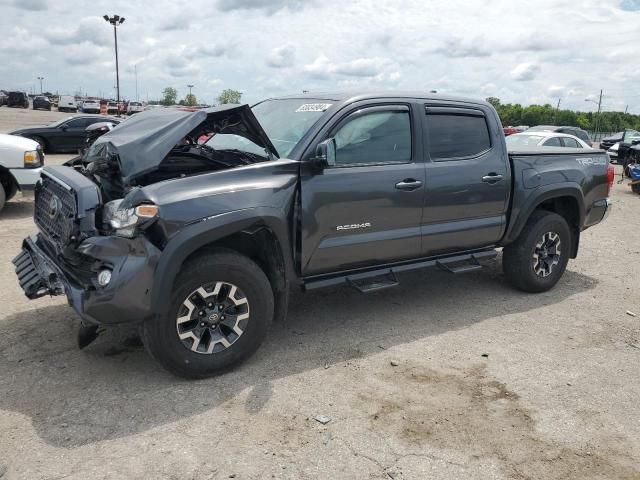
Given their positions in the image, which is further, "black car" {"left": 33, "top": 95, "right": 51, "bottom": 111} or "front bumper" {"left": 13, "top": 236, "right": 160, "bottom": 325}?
"black car" {"left": 33, "top": 95, "right": 51, "bottom": 111}

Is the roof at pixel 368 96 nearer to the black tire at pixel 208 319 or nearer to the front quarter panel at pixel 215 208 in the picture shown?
the front quarter panel at pixel 215 208

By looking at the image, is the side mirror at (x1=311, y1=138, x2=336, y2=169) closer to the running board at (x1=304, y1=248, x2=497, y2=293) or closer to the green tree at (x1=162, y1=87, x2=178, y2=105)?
the running board at (x1=304, y1=248, x2=497, y2=293)

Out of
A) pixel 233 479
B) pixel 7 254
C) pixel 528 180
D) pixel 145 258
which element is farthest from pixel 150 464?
pixel 7 254

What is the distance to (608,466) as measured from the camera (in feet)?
10.0

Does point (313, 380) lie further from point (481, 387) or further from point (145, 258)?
point (145, 258)

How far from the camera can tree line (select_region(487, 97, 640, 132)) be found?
95050 millimetres

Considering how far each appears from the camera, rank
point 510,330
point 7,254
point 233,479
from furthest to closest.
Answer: point 7,254 → point 510,330 → point 233,479

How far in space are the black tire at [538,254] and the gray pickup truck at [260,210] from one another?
0.05 meters

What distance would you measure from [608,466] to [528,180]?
9.92 ft

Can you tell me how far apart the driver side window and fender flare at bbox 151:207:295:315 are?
30.8 inches

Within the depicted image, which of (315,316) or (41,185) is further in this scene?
(315,316)

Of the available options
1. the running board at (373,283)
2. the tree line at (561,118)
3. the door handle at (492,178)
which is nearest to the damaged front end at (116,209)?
the running board at (373,283)

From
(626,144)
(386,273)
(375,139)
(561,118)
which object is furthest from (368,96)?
(561,118)

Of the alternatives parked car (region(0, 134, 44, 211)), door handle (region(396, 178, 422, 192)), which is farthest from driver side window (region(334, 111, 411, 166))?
parked car (region(0, 134, 44, 211))
